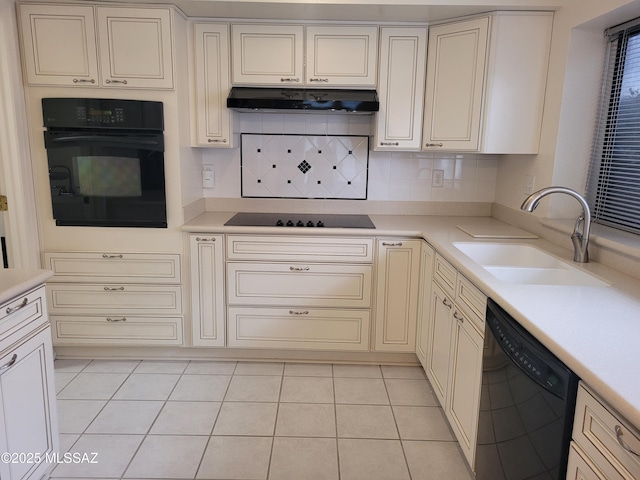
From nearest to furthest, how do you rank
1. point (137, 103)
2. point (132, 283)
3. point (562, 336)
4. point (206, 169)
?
point (562, 336), point (137, 103), point (132, 283), point (206, 169)

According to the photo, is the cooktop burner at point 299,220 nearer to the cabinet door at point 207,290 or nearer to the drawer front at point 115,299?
the cabinet door at point 207,290

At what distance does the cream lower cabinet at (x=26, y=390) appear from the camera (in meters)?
1.51

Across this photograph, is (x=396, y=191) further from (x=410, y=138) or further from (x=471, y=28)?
(x=471, y=28)

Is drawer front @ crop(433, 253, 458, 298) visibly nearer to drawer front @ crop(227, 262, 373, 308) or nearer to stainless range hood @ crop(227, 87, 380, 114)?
drawer front @ crop(227, 262, 373, 308)

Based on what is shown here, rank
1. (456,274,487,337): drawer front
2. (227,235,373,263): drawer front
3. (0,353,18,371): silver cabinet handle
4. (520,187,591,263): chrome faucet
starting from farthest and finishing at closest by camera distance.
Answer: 1. (227,235,373,263): drawer front
2. (520,187,591,263): chrome faucet
3. (456,274,487,337): drawer front
4. (0,353,18,371): silver cabinet handle

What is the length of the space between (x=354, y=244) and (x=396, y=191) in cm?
73

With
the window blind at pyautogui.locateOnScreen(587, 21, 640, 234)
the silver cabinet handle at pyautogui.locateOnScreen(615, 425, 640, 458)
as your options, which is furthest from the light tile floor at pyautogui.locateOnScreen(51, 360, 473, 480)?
the window blind at pyautogui.locateOnScreen(587, 21, 640, 234)

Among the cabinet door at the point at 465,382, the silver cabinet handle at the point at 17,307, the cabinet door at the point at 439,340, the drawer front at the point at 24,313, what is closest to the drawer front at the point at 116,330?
the drawer front at the point at 24,313

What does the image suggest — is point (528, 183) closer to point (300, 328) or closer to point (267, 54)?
point (300, 328)

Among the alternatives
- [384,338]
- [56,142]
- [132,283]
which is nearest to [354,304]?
[384,338]

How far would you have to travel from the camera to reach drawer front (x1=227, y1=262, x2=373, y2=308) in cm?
279

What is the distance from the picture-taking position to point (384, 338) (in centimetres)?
286

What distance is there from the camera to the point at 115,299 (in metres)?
2.81

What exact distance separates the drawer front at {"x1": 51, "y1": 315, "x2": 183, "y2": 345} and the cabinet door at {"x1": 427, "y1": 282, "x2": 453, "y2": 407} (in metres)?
1.55
